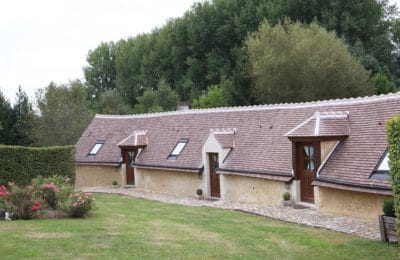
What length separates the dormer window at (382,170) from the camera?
14.3 meters

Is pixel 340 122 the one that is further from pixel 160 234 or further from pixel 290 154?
pixel 160 234

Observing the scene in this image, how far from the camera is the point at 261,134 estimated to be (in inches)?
835

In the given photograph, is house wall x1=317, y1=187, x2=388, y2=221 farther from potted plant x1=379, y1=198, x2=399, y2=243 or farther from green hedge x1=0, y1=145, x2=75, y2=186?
green hedge x1=0, y1=145, x2=75, y2=186

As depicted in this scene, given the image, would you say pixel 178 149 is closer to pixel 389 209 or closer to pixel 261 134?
pixel 261 134

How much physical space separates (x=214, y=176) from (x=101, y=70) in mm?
52483

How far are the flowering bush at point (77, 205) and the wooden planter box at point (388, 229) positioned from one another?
28.0 ft

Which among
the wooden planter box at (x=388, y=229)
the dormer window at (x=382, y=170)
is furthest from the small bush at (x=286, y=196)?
the wooden planter box at (x=388, y=229)

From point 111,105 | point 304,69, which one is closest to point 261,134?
point 304,69

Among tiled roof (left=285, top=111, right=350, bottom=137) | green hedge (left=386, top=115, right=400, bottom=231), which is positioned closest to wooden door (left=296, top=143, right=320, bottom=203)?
tiled roof (left=285, top=111, right=350, bottom=137)

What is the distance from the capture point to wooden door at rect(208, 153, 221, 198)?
22.5m

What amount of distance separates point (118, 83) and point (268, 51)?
35.2m

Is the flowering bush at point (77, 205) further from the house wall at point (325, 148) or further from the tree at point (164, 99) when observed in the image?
the tree at point (164, 99)

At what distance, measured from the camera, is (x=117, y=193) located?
2567 cm

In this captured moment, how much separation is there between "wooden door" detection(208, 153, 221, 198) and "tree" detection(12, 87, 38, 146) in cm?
1823
